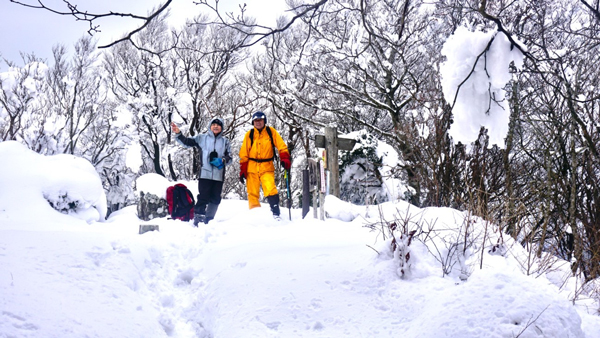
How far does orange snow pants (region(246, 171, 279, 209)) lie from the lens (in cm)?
585

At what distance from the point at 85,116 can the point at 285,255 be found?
604 inches

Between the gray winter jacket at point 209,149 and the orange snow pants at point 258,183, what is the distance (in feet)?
1.56

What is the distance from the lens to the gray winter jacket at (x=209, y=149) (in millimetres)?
5984

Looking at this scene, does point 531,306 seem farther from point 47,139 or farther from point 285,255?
point 47,139

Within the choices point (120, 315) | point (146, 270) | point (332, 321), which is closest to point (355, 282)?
point (332, 321)

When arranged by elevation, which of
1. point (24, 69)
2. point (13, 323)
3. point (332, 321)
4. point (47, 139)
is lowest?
point (332, 321)

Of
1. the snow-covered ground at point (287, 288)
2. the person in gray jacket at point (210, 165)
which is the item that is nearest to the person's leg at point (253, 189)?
the person in gray jacket at point (210, 165)

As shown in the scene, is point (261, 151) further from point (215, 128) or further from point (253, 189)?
point (215, 128)

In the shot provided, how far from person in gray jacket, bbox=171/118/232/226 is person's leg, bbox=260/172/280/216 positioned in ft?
2.27

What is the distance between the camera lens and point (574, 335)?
2.14m

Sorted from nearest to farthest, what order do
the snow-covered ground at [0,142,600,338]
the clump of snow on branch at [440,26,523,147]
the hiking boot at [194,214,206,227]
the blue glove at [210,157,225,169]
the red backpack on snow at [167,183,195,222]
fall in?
Result: 1. the snow-covered ground at [0,142,600,338]
2. the clump of snow on branch at [440,26,523,147]
3. the hiking boot at [194,214,206,227]
4. the blue glove at [210,157,225,169]
5. the red backpack on snow at [167,183,195,222]

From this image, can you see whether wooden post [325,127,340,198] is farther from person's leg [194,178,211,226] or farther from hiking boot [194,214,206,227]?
hiking boot [194,214,206,227]

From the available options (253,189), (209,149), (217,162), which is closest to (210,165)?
(217,162)

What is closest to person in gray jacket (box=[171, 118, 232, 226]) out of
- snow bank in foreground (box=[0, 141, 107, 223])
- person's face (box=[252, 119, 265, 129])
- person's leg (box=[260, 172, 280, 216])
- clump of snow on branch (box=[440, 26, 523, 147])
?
person's face (box=[252, 119, 265, 129])
